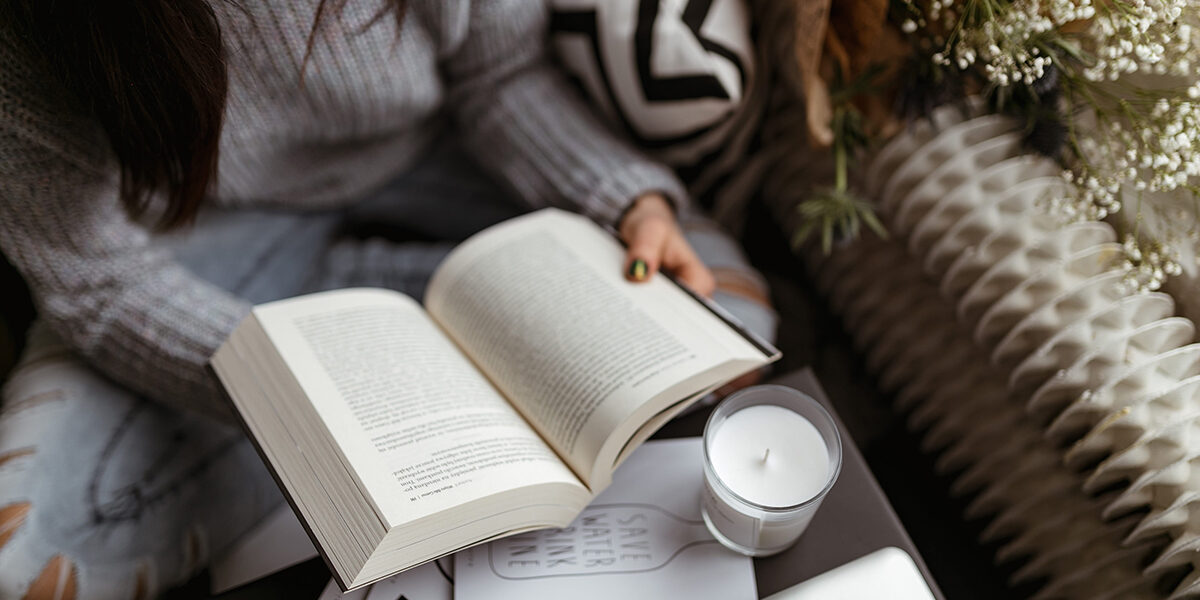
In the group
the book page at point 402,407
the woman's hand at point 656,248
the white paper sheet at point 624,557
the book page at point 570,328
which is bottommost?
the white paper sheet at point 624,557

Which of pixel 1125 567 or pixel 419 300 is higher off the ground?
pixel 1125 567

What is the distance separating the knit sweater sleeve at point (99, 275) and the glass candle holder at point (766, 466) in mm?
479

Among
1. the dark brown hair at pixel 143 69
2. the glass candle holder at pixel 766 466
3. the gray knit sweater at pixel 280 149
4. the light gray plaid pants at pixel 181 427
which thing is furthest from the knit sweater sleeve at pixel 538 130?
the glass candle holder at pixel 766 466

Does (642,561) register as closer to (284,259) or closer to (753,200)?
(284,259)

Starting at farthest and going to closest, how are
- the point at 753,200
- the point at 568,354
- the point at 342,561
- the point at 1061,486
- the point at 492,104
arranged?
the point at 753,200
the point at 492,104
the point at 1061,486
the point at 568,354
the point at 342,561

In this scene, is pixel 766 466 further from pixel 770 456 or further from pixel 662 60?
pixel 662 60

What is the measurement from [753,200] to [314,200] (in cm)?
64

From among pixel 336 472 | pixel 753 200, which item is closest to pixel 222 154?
pixel 336 472

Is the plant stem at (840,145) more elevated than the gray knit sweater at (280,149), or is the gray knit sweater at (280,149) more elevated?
the plant stem at (840,145)

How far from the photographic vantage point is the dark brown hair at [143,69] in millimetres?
531

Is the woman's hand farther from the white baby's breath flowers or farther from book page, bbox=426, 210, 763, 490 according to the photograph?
the white baby's breath flowers

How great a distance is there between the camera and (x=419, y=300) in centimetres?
89

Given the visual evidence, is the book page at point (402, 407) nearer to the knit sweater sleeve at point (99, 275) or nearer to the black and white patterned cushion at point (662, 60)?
the knit sweater sleeve at point (99, 275)

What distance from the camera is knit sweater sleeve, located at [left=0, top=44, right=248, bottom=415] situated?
61 cm
